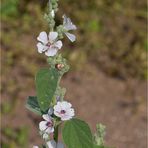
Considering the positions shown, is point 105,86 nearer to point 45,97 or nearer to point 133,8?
point 133,8

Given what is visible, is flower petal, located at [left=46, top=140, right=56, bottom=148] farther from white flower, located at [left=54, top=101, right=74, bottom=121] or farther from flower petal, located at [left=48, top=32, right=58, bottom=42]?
flower petal, located at [left=48, top=32, right=58, bottom=42]

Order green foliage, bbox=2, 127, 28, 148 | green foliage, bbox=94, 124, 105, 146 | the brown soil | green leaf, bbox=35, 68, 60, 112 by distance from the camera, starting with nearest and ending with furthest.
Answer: green leaf, bbox=35, 68, 60, 112, green foliage, bbox=94, 124, 105, 146, green foliage, bbox=2, 127, 28, 148, the brown soil

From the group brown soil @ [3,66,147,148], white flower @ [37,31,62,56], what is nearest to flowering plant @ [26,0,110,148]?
white flower @ [37,31,62,56]

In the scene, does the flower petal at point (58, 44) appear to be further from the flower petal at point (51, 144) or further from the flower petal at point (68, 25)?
the flower petal at point (51, 144)

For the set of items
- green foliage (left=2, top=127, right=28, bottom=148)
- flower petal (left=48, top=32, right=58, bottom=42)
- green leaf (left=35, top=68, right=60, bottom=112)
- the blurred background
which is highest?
flower petal (left=48, top=32, right=58, bottom=42)

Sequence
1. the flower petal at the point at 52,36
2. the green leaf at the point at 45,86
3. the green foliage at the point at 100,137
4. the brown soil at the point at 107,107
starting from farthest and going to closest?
the brown soil at the point at 107,107 < the green foliage at the point at 100,137 < the flower petal at the point at 52,36 < the green leaf at the point at 45,86

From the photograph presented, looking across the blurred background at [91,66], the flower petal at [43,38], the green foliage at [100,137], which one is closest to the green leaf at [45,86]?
the flower petal at [43,38]
